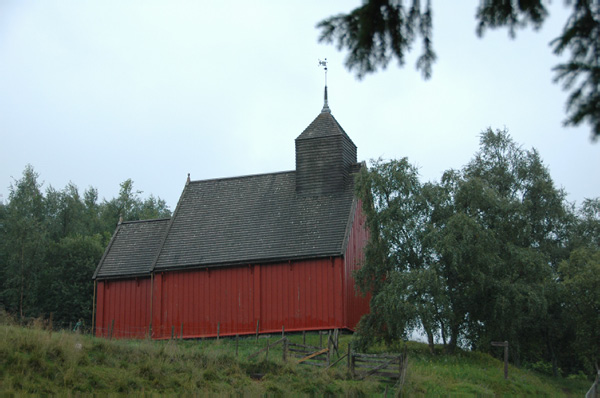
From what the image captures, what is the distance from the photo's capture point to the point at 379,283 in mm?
31141

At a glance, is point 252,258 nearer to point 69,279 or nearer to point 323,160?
point 323,160

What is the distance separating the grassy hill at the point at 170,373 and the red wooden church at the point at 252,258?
242 inches

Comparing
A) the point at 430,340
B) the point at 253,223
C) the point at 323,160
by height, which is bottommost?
the point at 430,340

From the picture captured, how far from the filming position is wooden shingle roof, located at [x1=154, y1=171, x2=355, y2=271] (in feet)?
111

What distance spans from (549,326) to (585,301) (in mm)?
2992

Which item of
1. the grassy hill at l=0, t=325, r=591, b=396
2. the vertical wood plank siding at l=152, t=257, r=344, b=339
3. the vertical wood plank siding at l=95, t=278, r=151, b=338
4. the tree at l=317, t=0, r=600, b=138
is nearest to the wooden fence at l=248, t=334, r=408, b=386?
the grassy hill at l=0, t=325, r=591, b=396

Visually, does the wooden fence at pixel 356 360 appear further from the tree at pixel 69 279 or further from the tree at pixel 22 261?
the tree at pixel 22 261

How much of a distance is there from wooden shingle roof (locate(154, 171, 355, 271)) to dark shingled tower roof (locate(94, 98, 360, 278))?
1.9 inches

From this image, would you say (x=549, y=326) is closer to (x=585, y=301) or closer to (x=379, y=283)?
(x=585, y=301)

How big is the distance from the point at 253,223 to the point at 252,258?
271cm

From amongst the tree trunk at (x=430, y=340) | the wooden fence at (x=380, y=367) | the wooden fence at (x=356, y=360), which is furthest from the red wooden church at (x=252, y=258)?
the wooden fence at (x=380, y=367)

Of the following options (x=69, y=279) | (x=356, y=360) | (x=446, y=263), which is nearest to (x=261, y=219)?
(x=446, y=263)

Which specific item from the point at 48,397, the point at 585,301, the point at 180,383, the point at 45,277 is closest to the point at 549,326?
the point at 585,301

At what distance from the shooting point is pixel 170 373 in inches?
823
